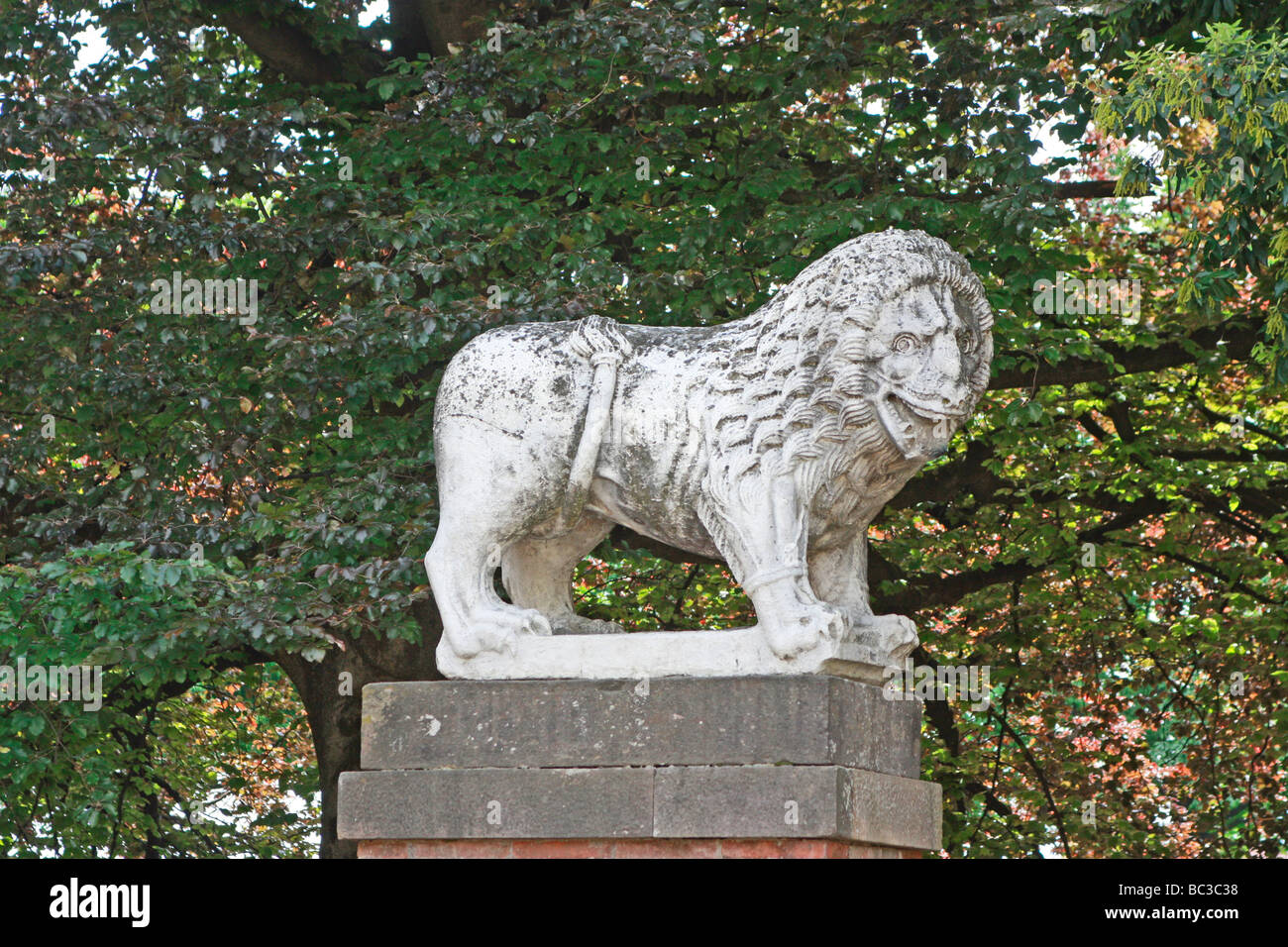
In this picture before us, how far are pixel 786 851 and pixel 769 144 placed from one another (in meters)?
5.50

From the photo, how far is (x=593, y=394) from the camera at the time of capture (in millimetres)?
5746

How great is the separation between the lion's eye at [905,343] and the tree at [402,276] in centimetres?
264

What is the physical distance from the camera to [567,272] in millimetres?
9023

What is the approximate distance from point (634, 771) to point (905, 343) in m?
1.60

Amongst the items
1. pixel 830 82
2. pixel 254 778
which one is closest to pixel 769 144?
pixel 830 82

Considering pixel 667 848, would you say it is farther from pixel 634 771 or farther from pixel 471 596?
pixel 471 596

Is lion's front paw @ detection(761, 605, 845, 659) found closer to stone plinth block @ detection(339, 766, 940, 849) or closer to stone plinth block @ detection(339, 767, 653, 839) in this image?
stone plinth block @ detection(339, 766, 940, 849)

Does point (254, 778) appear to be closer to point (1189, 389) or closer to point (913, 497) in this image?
point (913, 497)

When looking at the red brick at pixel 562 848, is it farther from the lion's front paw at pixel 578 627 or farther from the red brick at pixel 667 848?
the lion's front paw at pixel 578 627

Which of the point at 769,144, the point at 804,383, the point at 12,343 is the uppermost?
the point at 769,144

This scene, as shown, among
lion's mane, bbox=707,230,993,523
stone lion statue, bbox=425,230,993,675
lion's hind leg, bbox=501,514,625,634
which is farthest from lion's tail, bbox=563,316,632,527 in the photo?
lion's mane, bbox=707,230,993,523

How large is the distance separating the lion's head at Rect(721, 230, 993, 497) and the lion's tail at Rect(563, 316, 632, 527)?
0.43 m

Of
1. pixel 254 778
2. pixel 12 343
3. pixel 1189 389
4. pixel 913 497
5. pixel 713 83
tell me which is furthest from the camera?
pixel 254 778

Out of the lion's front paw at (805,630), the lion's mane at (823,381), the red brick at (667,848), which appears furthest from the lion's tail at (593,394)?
the red brick at (667,848)
